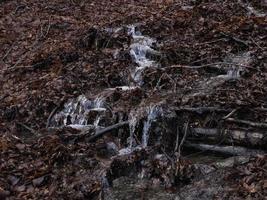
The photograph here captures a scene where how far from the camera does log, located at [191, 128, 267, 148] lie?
6973 mm

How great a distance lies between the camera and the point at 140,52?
11625 millimetres

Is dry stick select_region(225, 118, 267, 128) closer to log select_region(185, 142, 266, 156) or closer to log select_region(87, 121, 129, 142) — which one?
→ log select_region(185, 142, 266, 156)

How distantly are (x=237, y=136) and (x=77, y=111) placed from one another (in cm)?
371

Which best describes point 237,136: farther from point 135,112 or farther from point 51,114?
point 51,114

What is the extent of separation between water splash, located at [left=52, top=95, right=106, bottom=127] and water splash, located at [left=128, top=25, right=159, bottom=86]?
120 cm

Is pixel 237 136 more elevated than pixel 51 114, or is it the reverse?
pixel 237 136

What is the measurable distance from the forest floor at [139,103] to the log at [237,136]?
0.02m

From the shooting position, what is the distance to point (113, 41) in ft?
40.6

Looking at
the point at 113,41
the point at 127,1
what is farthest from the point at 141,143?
the point at 127,1

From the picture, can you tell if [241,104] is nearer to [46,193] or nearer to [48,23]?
[46,193]

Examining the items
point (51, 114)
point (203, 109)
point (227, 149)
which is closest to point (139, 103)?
point (203, 109)

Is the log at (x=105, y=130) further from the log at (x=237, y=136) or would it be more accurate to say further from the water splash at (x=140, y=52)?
the water splash at (x=140, y=52)

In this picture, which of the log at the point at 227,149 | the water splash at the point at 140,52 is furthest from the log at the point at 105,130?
the water splash at the point at 140,52

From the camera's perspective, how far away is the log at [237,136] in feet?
22.9
